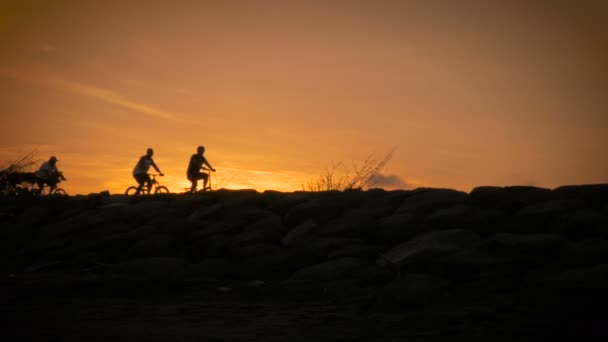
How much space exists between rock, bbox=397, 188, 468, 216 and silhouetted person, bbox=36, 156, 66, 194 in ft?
38.2

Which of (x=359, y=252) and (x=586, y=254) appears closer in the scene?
(x=586, y=254)

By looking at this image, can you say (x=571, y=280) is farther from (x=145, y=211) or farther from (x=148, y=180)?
(x=148, y=180)

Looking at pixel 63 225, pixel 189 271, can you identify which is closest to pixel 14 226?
pixel 63 225

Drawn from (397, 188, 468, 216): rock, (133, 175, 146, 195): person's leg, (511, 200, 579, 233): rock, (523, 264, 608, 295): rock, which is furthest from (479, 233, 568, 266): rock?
(133, 175, 146, 195): person's leg

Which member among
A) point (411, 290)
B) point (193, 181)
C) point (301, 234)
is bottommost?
point (411, 290)

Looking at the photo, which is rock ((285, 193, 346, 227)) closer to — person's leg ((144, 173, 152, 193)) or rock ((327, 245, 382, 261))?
rock ((327, 245, 382, 261))

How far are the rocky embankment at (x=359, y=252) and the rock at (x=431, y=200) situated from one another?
2 centimetres

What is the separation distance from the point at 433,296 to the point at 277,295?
1309 millimetres

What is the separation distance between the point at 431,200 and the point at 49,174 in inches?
481

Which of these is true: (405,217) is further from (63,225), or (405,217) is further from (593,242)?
(63,225)

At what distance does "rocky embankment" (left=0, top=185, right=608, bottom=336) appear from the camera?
13.6 feet

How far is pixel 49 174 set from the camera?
49.7 ft

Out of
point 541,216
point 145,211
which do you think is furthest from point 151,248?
point 541,216

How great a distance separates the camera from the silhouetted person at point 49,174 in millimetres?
14825
